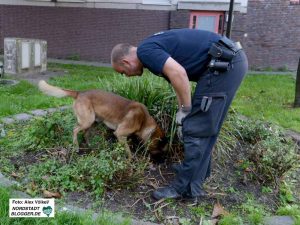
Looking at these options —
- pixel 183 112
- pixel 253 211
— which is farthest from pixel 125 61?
pixel 253 211

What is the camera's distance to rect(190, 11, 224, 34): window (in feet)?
Result: 43.3

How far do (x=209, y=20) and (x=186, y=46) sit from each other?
416 inches

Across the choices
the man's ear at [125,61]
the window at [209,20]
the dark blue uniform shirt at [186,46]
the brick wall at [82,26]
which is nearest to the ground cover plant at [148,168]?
the man's ear at [125,61]

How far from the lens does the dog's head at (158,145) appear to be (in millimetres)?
4043

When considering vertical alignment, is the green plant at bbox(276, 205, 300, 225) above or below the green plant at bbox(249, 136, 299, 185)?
below

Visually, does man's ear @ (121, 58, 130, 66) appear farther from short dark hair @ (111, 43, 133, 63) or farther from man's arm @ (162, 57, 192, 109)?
man's arm @ (162, 57, 192, 109)

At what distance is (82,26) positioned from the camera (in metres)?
14.0

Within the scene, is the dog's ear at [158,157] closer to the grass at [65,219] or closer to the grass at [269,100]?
the grass at [65,219]

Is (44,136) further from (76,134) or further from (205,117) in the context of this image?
(205,117)

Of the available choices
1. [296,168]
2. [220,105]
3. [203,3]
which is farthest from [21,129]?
[203,3]

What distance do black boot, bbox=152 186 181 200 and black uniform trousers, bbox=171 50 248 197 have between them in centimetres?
4

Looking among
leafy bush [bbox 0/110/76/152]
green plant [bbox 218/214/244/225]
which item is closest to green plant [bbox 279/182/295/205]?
green plant [bbox 218/214/244/225]

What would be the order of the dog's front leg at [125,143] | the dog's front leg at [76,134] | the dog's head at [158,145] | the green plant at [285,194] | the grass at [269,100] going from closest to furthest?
1. the green plant at [285,194]
2. the dog's front leg at [125,143]
3. the dog's head at [158,145]
4. the dog's front leg at [76,134]
5. the grass at [269,100]

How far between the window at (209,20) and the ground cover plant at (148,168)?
8.68 metres
